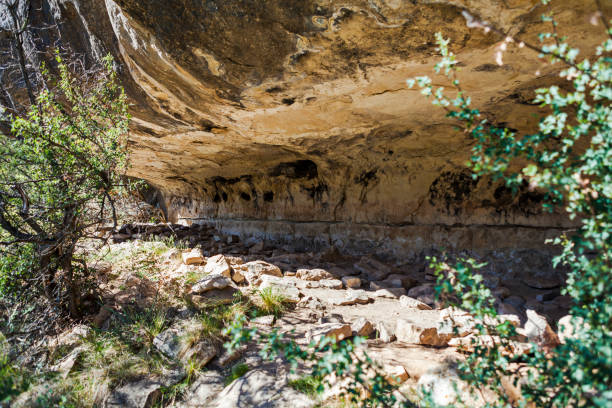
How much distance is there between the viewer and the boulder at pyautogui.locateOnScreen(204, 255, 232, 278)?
3615 mm

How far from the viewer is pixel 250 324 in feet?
9.47

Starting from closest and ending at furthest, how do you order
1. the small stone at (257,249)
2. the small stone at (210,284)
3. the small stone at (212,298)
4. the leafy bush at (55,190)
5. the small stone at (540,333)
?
the small stone at (540,333) → the leafy bush at (55,190) → the small stone at (212,298) → the small stone at (210,284) → the small stone at (257,249)

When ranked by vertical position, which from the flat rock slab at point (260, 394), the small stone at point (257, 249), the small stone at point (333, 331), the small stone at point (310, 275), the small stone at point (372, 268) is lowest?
the small stone at point (257, 249)

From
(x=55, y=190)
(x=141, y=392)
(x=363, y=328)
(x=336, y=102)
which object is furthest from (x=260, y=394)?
(x=336, y=102)

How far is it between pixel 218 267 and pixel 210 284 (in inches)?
20.1

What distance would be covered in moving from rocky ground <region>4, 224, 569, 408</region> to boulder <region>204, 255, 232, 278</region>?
0.02m

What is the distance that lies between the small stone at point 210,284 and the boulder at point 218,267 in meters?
0.21

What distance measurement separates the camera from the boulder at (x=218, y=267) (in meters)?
3.62

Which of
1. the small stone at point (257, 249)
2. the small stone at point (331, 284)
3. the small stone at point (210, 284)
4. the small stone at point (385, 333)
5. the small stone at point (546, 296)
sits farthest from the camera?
the small stone at point (257, 249)

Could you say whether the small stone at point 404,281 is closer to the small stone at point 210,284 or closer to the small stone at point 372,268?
the small stone at point 372,268

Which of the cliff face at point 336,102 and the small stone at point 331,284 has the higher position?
the cliff face at point 336,102

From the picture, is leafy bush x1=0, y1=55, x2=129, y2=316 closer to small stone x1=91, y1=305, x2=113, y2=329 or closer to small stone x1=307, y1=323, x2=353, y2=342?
small stone x1=91, y1=305, x2=113, y2=329

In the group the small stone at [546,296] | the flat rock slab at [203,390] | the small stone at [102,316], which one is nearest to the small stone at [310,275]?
the flat rock slab at [203,390]

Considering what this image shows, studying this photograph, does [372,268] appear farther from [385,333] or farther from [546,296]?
[385,333]
